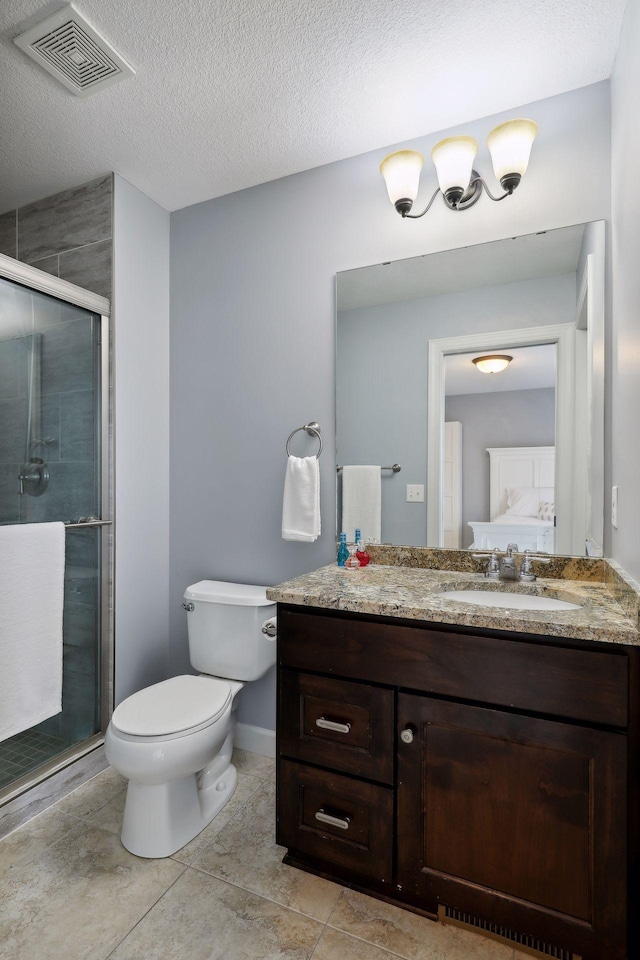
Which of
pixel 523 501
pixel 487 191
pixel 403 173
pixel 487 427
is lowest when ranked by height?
pixel 523 501

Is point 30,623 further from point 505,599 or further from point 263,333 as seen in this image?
point 505,599

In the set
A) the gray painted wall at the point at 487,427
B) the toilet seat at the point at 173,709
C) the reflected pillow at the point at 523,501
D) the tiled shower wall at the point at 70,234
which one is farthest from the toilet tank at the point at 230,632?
the tiled shower wall at the point at 70,234

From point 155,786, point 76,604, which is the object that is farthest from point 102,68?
point 155,786

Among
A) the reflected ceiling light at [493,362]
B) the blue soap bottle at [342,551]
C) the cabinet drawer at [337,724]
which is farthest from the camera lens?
the blue soap bottle at [342,551]

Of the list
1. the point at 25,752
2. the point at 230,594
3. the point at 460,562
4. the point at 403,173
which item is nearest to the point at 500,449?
the point at 460,562

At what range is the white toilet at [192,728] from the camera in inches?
58.6

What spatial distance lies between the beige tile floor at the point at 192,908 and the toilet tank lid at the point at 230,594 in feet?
2.42

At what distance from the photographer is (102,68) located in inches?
61.2

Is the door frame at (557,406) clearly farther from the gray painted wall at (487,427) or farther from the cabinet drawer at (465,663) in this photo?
the cabinet drawer at (465,663)

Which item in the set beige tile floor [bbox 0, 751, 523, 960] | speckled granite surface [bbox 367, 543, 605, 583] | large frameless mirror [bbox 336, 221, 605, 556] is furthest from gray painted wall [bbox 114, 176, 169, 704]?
speckled granite surface [bbox 367, 543, 605, 583]

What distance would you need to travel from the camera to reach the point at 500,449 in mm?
1703

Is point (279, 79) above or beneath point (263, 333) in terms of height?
above

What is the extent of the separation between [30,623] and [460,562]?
1.50 metres

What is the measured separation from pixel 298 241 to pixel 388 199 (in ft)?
1.30
